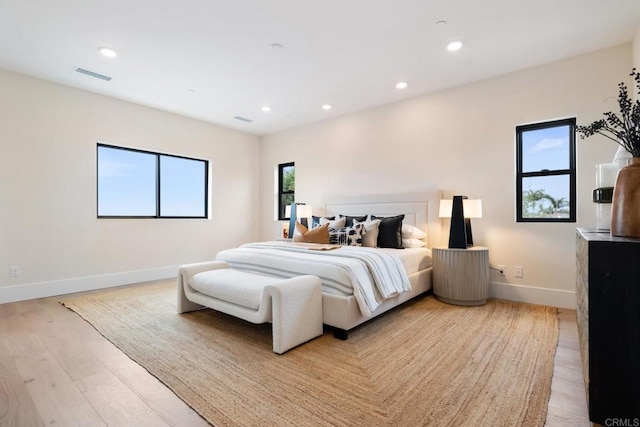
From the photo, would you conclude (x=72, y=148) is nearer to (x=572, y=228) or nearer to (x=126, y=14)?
(x=126, y=14)

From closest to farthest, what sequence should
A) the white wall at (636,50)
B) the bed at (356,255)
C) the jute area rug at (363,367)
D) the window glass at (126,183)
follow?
the jute area rug at (363,367), the bed at (356,255), the white wall at (636,50), the window glass at (126,183)

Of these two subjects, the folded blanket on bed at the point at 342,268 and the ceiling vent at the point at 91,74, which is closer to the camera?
the folded blanket on bed at the point at 342,268

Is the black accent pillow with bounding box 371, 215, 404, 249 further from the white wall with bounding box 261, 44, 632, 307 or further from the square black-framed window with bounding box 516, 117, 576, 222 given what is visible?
the square black-framed window with bounding box 516, 117, 576, 222

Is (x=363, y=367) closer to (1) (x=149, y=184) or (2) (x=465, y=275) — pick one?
(2) (x=465, y=275)

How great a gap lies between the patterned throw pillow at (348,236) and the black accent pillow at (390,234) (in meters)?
0.25

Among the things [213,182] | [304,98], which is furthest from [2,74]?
[304,98]

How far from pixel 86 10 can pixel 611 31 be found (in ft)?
15.5

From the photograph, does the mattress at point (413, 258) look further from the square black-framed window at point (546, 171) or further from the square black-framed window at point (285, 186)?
the square black-framed window at point (285, 186)

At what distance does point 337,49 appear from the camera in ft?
10.3

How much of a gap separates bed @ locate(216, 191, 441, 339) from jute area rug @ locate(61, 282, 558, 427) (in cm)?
20

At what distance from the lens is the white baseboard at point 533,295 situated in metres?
3.31

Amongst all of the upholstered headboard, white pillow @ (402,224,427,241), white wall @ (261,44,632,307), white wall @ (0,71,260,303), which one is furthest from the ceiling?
white pillow @ (402,224,427,241)

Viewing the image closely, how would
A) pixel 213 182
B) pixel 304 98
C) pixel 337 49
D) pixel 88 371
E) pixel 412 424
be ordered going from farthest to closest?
pixel 213 182 < pixel 304 98 < pixel 337 49 < pixel 88 371 < pixel 412 424

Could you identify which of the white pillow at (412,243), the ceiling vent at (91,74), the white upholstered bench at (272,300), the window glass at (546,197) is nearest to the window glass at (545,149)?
the window glass at (546,197)
